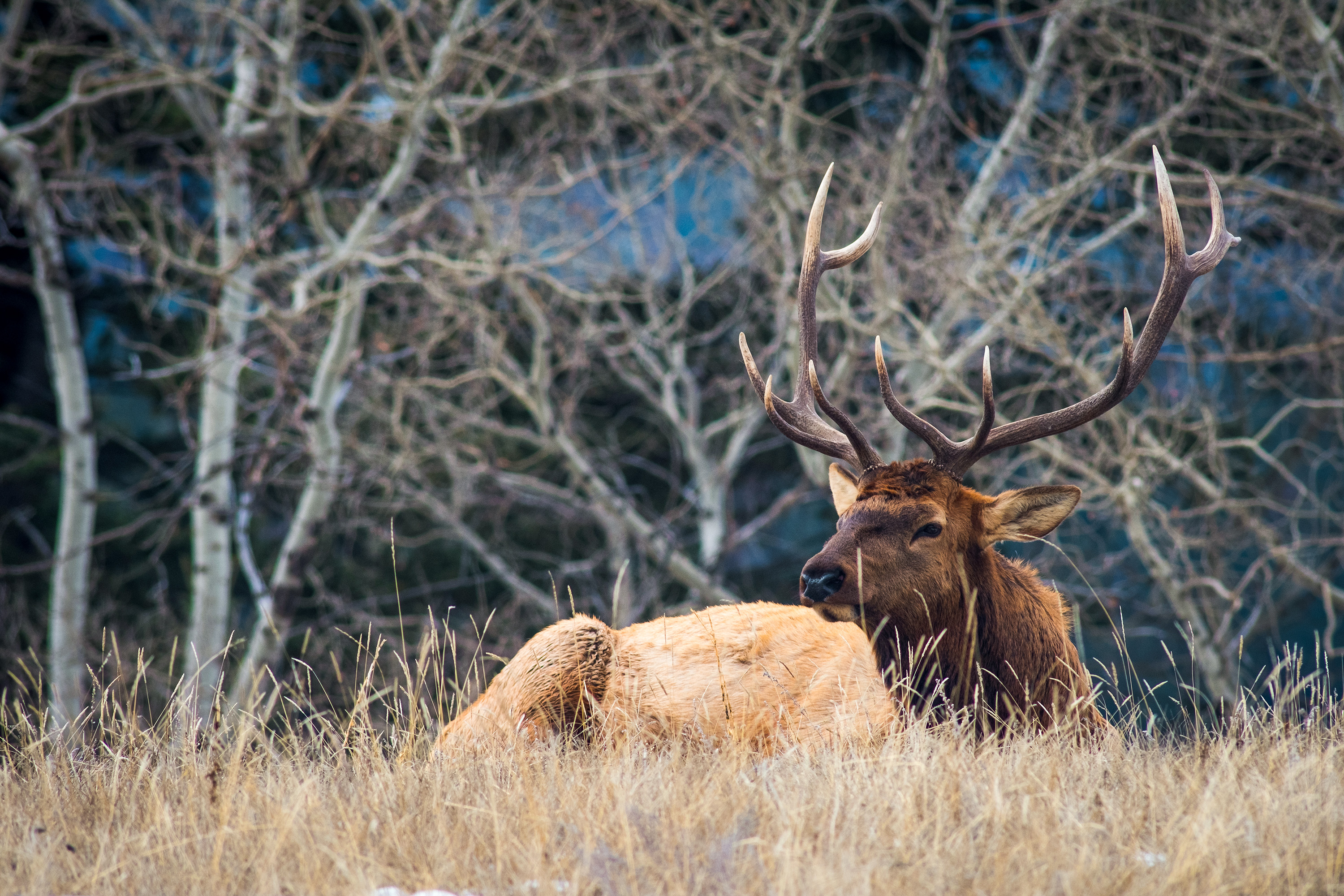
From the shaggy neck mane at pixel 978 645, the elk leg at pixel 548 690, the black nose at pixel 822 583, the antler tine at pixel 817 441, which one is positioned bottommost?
the elk leg at pixel 548 690

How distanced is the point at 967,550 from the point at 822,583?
0.68 meters

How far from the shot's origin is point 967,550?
3.94 m

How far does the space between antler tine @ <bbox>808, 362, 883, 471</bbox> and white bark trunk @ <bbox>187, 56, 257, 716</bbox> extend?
636 cm

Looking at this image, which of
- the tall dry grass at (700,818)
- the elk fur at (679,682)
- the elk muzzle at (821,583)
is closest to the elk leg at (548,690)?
the elk fur at (679,682)

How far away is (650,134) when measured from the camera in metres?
12.2

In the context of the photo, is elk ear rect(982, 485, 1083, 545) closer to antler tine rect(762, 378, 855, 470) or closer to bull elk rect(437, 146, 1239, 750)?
bull elk rect(437, 146, 1239, 750)

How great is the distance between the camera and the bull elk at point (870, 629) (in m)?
3.76

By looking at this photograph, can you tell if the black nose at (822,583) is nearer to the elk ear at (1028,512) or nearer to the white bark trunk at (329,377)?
the elk ear at (1028,512)

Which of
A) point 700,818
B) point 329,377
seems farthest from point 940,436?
point 329,377

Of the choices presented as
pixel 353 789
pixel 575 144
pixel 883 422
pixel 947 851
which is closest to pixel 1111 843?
pixel 947 851

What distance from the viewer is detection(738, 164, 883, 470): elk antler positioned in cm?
423

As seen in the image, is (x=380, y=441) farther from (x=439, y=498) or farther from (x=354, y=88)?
(x=354, y=88)

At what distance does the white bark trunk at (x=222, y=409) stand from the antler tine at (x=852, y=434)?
6356 millimetres

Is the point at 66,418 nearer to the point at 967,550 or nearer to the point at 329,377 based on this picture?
the point at 329,377
